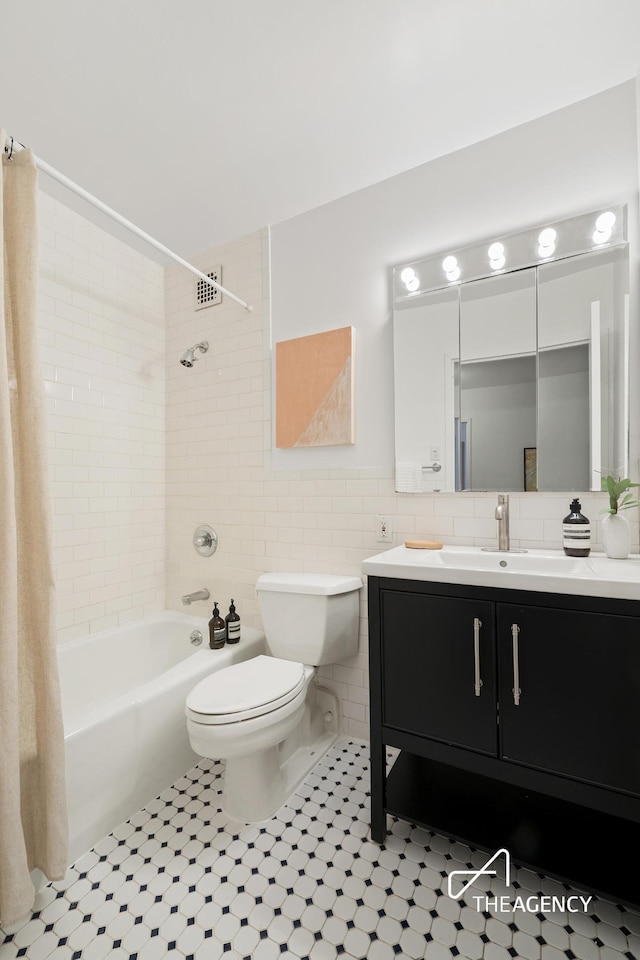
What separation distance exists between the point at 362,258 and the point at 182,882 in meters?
2.39

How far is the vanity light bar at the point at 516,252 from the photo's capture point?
1.55 meters

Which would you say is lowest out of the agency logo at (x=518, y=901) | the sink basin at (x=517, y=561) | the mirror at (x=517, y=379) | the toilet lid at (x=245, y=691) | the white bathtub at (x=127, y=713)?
the agency logo at (x=518, y=901)

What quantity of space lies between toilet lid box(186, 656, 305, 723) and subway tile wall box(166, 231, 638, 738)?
459mm

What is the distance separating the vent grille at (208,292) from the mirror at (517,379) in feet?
3.68

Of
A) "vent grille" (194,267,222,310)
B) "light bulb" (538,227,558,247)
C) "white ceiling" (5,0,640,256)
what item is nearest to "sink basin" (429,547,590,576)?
"light bulb" (538,227,558,247)

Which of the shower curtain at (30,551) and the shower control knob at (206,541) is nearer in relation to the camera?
the shower curtain at (30,551)

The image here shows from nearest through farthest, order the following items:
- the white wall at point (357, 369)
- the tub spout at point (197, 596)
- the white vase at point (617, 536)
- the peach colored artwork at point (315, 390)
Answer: the white vase at point (617, 536) → the white wall at point (357, 369) → the peach colored artwork at point (315, 390) → the tub spout at point (197, 596)

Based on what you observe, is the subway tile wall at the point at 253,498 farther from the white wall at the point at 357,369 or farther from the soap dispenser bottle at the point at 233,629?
the soap dispenser bottle at the point at 233,629

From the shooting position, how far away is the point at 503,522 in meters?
1.63

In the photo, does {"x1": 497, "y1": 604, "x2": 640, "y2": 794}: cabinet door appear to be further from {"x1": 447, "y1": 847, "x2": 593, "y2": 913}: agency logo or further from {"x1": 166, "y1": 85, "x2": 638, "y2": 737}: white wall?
{"x1": 166, "y1": 85, "x2": 638, "y2": 737}: white wall

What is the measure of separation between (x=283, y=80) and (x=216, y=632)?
85.8 inches

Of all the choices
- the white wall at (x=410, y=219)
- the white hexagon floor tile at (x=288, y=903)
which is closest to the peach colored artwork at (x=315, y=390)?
the white wall at (x=410, y=219)

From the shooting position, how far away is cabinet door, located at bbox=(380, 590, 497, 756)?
1308 mm

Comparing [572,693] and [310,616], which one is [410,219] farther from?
[572,693]
